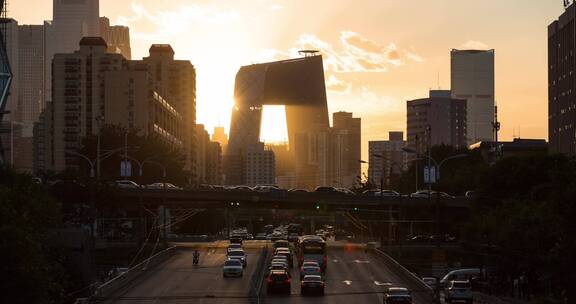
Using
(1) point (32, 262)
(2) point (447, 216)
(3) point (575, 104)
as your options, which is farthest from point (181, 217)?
(1) point (32, 262)

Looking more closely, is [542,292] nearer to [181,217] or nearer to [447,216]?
[447,216]

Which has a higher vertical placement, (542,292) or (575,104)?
(575,104)

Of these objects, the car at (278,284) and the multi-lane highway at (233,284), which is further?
the car at (278,284)

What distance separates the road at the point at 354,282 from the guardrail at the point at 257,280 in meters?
1.06

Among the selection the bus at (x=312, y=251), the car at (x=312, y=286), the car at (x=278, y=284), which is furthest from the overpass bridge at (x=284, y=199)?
the car at (x=312, y=286)

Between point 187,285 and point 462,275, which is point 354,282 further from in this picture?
point 462,275

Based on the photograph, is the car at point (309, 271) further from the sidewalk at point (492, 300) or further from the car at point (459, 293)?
the sidewalk at point (492, 300)

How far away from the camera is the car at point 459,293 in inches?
2906

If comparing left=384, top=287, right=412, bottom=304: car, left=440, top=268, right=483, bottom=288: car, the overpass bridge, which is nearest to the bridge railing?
left=440, top=268, right=483, bottom=288: car

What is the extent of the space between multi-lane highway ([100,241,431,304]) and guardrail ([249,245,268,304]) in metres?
0.49

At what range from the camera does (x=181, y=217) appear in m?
196

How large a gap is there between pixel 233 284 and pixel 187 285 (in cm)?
369

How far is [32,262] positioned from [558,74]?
6111 inches

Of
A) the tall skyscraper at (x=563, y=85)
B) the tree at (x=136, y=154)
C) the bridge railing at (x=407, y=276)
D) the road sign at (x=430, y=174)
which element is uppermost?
the tall skyscraper at (x=563, y=85)
